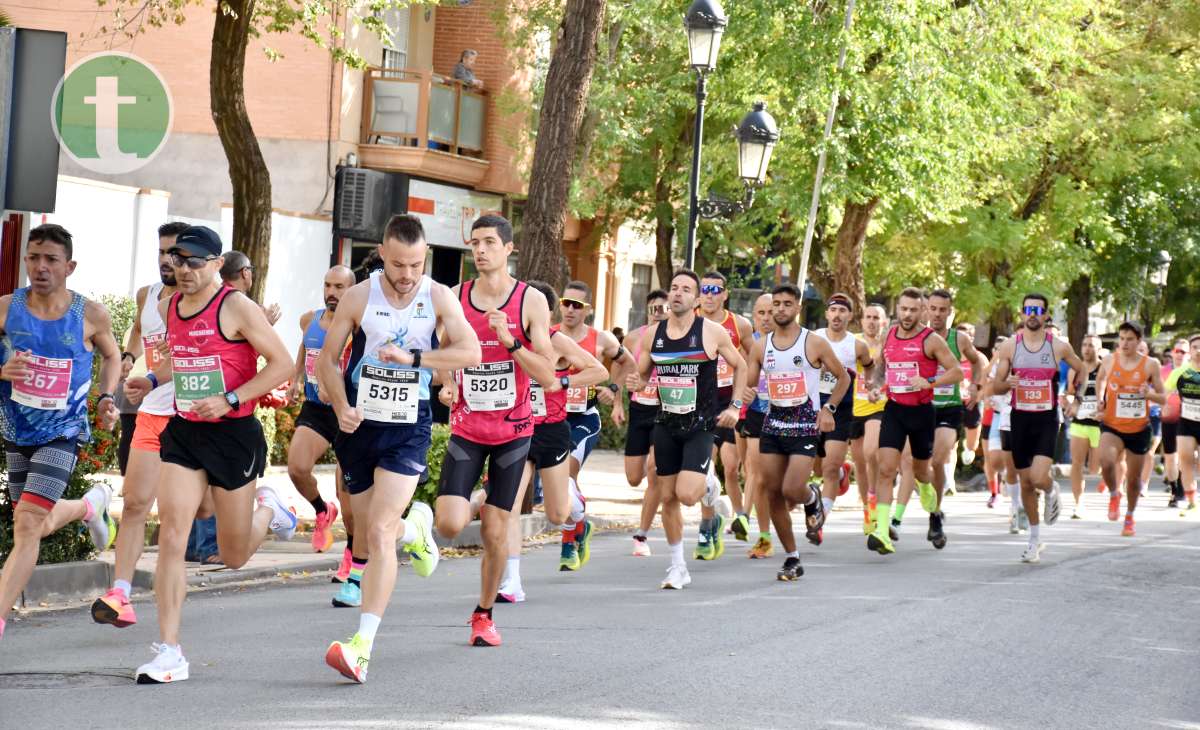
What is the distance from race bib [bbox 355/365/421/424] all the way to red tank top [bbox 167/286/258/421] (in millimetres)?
510

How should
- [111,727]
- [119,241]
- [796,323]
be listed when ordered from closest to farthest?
1. [111,727]
2. [796,323]
3. [119,241]

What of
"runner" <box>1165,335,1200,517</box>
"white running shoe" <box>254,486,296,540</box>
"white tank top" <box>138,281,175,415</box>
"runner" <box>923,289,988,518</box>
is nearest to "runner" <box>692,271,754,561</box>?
"runner" <box>923,289,988,518</box>

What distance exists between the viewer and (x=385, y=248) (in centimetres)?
740

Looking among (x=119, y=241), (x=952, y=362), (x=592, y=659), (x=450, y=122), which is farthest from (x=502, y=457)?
(x=450, y=122)

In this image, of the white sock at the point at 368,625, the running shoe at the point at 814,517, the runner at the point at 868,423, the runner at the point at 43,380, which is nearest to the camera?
the white sock at the point at 368,625

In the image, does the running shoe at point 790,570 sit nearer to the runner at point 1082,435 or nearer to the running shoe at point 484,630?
the running shoe at point 484,630

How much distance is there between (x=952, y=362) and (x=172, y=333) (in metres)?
7.73

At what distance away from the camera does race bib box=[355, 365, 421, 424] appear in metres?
7.31

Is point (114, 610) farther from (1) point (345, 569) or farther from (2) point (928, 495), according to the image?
(2) point (928, 495)

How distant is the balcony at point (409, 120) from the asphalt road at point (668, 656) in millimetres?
16150

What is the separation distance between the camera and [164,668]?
23.1ft

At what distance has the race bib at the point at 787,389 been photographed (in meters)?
11.9

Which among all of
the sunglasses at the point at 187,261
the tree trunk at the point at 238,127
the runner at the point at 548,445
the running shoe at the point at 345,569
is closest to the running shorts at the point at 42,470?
the sunglasses at the point at 187,261

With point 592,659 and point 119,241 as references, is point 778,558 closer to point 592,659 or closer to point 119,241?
point 592,659
